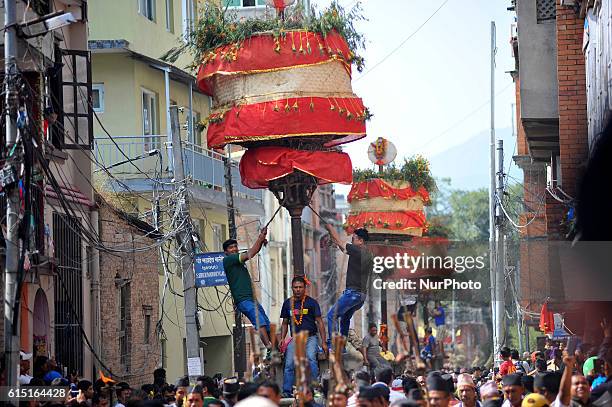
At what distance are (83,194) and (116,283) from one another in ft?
10.4

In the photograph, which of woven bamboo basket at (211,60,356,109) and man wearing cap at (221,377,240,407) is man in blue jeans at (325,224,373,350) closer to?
woven bamboo basket at (211,60,356,109)

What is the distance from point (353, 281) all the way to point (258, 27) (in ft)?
13.3

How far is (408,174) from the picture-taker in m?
34.8

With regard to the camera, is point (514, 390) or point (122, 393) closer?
point (514, 390)

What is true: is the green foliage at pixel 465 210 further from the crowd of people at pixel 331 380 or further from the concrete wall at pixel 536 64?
the crowd of people at pixel 331 380

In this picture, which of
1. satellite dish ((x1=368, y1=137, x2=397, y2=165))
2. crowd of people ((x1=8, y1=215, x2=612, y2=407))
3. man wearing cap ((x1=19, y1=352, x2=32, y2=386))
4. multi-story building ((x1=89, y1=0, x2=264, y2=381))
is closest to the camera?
crowd of people ((x1=8, y1=215, x2=612, y2=407))

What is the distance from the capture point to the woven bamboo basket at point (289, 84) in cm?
2109

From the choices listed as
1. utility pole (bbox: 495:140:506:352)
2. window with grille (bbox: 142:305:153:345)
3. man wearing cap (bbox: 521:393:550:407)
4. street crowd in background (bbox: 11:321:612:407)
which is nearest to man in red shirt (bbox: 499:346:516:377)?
street crowd in background (bbox: 11:321:612:407)

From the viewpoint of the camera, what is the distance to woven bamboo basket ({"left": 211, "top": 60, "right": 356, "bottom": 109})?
21.1 m

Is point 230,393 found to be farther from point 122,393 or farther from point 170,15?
point 170,15

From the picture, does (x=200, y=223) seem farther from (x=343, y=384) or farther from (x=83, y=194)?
(x=343, y=384)

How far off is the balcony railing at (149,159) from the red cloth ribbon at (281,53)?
11423mm

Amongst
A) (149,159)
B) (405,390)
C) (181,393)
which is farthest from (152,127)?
(181,393)

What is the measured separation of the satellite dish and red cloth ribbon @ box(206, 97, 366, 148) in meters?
13.2
